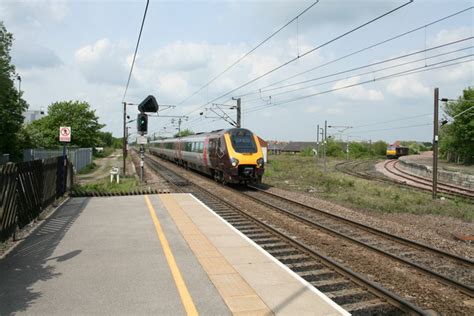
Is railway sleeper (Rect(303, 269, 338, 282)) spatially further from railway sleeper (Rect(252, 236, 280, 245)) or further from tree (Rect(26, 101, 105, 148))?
tree (Rect(26, 101, 105, 148))

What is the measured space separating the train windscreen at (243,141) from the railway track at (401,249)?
6.29 meters

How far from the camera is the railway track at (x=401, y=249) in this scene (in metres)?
6.73

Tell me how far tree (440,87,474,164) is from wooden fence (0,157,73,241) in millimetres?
44320

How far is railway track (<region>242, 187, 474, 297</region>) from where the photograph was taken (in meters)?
6.73

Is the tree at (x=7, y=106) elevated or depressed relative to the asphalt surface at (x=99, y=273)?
elevated

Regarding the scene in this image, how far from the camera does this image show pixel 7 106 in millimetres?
28188

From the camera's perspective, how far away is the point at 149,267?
21.2ft

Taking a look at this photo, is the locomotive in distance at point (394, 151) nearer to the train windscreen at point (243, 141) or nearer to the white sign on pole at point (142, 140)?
the train windscreen at point (243, 141)

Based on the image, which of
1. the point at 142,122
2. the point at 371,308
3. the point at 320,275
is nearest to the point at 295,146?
the point at 142,122

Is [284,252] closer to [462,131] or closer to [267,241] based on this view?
[267,241]

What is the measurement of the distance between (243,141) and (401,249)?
11.6 meters

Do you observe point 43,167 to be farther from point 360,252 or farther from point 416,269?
point 416,269

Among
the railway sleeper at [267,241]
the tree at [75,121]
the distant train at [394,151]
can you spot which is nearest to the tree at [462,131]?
the distant train at [394,151]

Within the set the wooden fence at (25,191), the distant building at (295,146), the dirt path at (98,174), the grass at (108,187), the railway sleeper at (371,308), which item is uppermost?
the distant building at (295,146)
